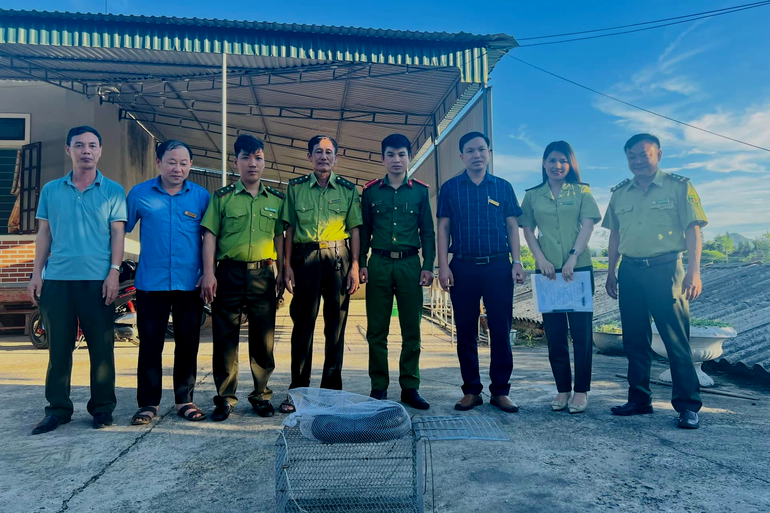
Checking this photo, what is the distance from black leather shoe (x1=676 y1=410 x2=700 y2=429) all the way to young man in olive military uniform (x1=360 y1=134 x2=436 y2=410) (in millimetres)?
1468

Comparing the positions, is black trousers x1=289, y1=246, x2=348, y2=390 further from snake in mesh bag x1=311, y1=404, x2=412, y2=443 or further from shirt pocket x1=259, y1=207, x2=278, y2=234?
snake in mesh bag x1=311, y1=404, x2=412, y2=443

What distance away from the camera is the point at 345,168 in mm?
13859

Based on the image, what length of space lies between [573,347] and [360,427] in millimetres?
1966

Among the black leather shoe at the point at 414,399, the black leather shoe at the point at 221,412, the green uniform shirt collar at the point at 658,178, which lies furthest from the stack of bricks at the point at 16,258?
the green uniform shirt collar at the point at 658,178

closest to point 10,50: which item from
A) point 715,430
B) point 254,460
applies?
point 254,460

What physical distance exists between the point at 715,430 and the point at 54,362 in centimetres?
378

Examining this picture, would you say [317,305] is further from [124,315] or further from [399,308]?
[124,315]

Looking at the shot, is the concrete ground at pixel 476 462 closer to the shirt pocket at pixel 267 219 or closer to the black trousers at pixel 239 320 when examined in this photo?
the black trousers at pixel 239 320

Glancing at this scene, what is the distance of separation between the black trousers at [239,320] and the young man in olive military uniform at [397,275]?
64 centimetres

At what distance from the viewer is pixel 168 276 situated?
9.57ft

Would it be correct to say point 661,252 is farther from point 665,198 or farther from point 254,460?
point 254,460

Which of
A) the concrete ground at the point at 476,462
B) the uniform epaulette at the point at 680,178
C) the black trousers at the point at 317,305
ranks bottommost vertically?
the concrete ground at the point at 476,462

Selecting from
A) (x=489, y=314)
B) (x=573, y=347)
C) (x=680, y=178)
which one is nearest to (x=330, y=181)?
(x=489, y=314)

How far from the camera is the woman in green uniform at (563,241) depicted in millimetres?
Answer: 3119
